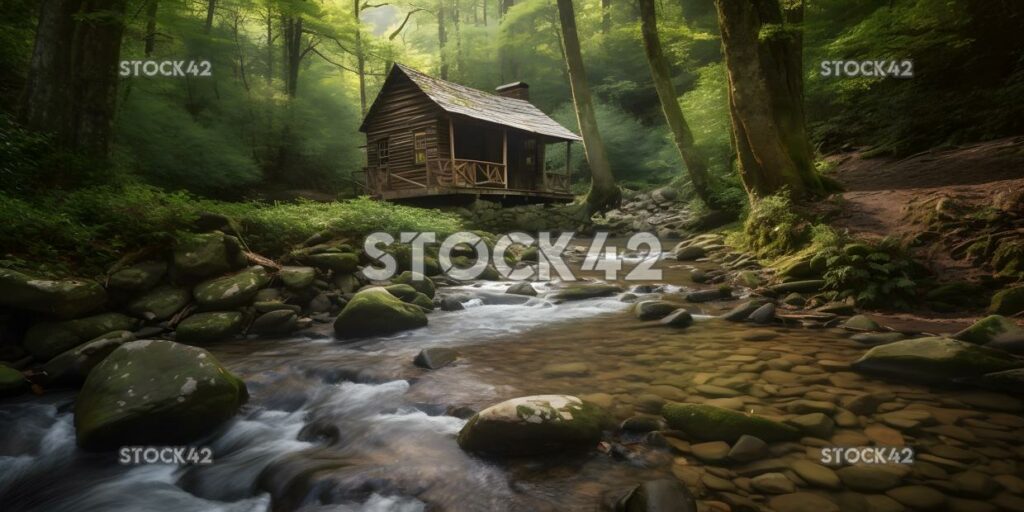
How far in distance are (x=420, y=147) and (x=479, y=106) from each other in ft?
9.54

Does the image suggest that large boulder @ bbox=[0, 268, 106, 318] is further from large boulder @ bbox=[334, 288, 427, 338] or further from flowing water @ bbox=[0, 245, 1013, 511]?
large boulder @ bbox=[334, 288, 427, 338]

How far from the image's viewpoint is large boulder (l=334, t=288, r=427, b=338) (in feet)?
19.0

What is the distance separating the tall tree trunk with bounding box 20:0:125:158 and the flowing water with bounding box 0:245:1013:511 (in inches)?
199

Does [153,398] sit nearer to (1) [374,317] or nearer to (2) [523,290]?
(1) [374,317]

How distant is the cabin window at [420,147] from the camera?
17564 mm

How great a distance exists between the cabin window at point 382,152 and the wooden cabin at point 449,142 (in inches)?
1.7

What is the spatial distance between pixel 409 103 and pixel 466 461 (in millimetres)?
17198

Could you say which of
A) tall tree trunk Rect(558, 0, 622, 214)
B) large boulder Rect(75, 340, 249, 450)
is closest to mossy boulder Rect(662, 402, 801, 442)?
large boulder Rect(75, 340, 249, 450)

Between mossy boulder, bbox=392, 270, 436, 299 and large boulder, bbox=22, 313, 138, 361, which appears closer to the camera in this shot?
large boulder, bbox=22, 313, 138, 361

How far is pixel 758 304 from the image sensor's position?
5.62 metres

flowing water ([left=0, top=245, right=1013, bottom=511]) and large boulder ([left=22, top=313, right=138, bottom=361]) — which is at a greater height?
large boulder ([left=22, top=313, right=138, bottom=361])

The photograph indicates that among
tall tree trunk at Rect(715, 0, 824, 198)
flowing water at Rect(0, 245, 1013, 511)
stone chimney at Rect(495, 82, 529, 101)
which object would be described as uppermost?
stone chimney at Rect(495, 82, 529, 101)

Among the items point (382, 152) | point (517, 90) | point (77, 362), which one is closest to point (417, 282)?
point (77, 362)

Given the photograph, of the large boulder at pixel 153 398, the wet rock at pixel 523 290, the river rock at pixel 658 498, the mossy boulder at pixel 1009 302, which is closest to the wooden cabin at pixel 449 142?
the wet rock at pixel 523 290
